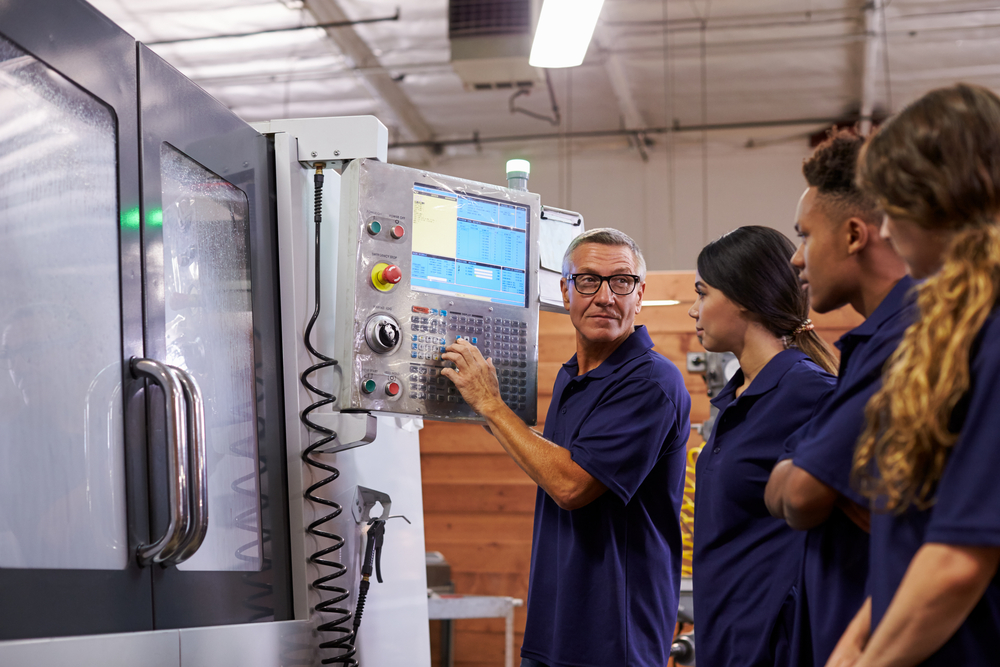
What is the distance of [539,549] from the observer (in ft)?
6.73

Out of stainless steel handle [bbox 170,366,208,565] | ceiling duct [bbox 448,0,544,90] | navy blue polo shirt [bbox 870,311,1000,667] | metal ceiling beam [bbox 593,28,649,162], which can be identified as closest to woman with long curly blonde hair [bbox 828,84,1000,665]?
navy blue polo shirt [bbox 870,311,1000,667]

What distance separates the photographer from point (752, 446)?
160 centimetres

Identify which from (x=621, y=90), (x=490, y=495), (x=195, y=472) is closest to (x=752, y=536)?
(x=195, y=472)

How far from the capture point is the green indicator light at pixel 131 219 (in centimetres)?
133

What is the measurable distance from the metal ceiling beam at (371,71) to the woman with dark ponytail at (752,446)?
443cm

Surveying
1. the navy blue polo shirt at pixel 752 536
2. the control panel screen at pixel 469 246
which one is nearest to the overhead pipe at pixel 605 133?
the control panel screen at pixel 469 246

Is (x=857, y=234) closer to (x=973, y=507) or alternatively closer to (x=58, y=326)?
(x=973, y=507)

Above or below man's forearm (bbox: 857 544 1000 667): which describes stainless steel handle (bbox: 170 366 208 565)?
above

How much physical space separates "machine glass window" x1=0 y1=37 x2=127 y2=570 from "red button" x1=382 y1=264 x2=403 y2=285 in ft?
2.06

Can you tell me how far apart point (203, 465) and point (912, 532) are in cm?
92

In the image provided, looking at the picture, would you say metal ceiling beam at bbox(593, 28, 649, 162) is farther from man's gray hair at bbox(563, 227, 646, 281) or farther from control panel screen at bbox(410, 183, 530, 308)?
control panel screen at bbox(410, 183, 530, 308)

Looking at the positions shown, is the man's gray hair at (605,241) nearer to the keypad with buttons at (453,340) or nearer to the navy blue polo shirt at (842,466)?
the keypad with buttons at (453,340)

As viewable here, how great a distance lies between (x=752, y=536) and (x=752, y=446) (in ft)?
0.52

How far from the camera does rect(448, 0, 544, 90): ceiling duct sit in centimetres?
498
